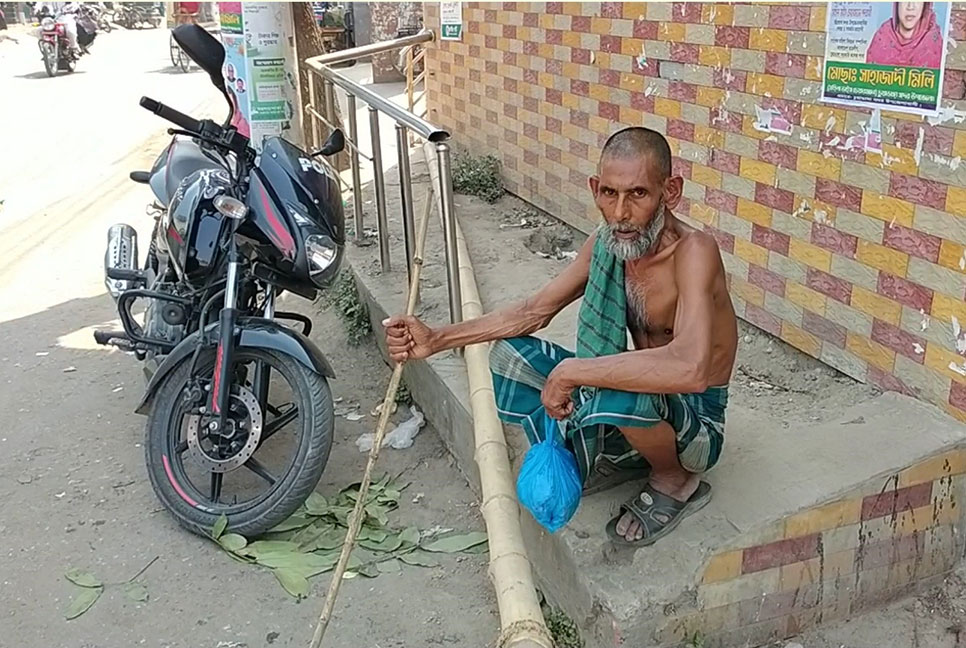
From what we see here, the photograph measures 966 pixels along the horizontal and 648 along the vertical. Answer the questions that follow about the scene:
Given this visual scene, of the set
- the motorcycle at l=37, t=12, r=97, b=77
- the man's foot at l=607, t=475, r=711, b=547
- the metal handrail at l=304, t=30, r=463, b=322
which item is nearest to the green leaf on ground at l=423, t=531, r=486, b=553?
the man's foot at l=607, t=475, r=711, b=547

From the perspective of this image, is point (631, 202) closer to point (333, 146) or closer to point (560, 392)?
point (560, 392)

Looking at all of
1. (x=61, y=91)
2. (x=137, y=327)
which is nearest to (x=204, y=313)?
(x=137, y=327)

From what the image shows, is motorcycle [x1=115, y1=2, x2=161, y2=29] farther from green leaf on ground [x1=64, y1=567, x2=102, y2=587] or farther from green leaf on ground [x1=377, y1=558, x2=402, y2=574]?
green leaf on ground [x1=377, y1=558, x2=402, y2=574]

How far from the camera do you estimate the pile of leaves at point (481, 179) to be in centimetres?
596

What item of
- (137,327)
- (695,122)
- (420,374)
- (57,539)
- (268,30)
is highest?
(268,30)

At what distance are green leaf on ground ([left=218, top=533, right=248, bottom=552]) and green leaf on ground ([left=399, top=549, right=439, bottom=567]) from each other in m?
0.51

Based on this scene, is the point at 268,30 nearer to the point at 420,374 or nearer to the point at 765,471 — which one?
the point at 420,374

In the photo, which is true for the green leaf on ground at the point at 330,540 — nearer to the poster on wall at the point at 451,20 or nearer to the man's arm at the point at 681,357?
the man's arm at the point at 681,357

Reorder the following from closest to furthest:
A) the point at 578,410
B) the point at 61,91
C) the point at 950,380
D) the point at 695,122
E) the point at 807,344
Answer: the point at 578,410 → the point at 950,380 → the point at 807,344 → the point at 695,122 → the point at 61,91

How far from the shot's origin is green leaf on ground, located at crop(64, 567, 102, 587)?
3.02 metres

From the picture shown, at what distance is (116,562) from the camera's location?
124 inches

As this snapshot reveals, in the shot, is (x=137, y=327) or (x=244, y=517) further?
(x=137, y=327)

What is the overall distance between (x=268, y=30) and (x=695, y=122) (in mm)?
2838

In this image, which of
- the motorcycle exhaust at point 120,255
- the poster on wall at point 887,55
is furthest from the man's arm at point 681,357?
the motorcycle exhaust at point 120,255
